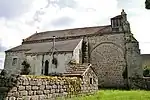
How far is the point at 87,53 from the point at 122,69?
6.52m

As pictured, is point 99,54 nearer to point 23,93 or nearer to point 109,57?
point 109,57

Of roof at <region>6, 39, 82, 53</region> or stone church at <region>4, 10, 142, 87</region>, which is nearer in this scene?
stone church at <region>4, 10, 142, 87</region>

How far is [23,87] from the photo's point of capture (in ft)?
26.8

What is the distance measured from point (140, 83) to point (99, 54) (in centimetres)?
841

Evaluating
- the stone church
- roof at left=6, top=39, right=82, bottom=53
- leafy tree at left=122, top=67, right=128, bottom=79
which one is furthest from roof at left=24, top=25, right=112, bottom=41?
leafy tree at left=122, top=67, right=128, bottom=79

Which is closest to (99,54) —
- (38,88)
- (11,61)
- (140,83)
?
(140,83)

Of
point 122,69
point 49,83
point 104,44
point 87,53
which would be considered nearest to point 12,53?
point 87,53

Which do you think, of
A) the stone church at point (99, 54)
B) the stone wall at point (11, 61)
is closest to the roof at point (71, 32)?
the stone church at point (99, 54)

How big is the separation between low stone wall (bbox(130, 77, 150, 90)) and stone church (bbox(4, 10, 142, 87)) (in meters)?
1.17

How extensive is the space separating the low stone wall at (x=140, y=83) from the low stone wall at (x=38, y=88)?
16115mm

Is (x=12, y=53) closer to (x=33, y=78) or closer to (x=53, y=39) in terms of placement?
(x=53, y=39)

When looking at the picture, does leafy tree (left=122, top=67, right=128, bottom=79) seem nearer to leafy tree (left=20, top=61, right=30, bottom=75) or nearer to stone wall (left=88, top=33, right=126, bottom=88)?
stone wall (left=88, top=33, right=126, bottom=88)

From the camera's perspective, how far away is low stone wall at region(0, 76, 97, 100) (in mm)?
7668

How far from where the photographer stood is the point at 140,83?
26469 millimetres
